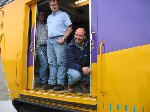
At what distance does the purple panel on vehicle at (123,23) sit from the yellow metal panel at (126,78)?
0.10m

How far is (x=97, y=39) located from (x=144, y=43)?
0.69 meters

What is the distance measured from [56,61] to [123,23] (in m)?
1.84

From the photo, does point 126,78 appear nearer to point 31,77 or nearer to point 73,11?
point 31,77

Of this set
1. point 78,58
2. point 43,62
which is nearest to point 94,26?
point 78,58

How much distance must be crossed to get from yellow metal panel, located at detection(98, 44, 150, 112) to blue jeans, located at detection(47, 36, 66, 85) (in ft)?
4.29

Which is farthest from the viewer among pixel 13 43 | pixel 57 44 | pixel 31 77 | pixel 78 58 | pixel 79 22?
pixel 79 22

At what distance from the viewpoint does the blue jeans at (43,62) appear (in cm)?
545

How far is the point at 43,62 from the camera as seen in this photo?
551 centimetres

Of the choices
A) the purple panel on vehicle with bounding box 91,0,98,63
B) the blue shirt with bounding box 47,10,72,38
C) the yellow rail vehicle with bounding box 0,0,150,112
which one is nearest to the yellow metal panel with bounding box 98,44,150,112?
the yellow rail vehicle with bounding box 0,0,150,112

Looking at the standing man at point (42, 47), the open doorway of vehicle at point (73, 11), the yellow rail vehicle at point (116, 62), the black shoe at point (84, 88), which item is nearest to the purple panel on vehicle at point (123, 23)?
the yellow rail vehicle at point (116, 62)

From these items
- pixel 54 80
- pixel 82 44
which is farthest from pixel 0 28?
pixel 82 44

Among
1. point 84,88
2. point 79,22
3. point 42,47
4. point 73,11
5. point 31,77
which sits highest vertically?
point 73,11

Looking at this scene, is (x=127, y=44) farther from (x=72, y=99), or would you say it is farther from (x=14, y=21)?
(x=14, y=21)

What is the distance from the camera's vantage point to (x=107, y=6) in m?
3.74
